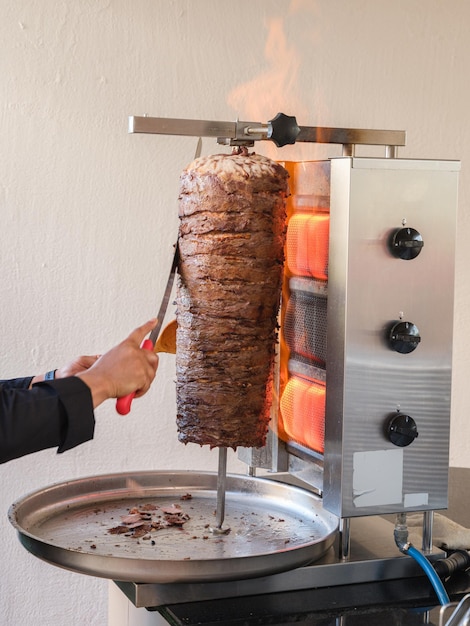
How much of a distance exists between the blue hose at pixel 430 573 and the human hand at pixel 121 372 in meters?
0.53

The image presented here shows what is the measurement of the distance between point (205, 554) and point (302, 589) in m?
0.17

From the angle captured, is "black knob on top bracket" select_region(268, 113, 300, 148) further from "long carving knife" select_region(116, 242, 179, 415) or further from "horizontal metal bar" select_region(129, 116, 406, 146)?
"long carving knife" select_region(116, 242, 179, 415)

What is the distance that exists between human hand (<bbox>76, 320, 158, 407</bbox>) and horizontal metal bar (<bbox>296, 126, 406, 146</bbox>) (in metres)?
0.49

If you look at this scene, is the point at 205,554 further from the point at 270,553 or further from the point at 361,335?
the point at 361,335

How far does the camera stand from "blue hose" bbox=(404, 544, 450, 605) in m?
1.38

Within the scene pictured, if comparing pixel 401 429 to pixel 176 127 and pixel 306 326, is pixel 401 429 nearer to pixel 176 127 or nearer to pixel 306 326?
pixel 306 326

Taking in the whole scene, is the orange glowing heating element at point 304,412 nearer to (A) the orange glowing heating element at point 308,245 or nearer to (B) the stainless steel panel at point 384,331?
(B) the stainless steel panel at point 384,331

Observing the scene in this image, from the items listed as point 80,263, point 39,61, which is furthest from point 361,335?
point 39,61

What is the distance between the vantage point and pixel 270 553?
4.28ft

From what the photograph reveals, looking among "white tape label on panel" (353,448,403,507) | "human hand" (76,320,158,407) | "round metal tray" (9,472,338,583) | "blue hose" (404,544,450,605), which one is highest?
"human hand" (76,320,158,407)

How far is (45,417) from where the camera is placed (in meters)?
1.35

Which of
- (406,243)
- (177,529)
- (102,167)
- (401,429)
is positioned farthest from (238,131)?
(102,167)

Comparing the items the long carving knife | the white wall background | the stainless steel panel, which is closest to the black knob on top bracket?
the stainless steel panel

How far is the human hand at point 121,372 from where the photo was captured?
1.40m
